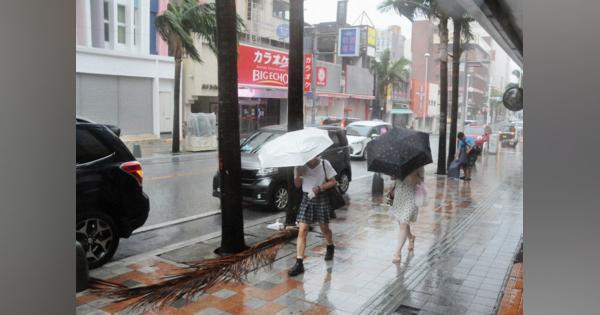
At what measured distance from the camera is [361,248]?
4.30 meters

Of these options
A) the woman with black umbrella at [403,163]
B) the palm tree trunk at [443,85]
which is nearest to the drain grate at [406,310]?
the woman with black umbrella at [403,163]

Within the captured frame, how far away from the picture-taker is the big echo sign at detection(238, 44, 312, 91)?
12.8ft

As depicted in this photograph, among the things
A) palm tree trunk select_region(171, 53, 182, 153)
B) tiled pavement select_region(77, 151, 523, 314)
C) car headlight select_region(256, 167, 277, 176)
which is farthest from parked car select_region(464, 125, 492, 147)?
palm tree trunk select_region(171, 53, 182, 153)

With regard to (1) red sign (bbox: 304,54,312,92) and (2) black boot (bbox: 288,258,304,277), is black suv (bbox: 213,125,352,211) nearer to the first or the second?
(1) red sign (bbox: 304,54,312,92)

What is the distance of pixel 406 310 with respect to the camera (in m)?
3.37

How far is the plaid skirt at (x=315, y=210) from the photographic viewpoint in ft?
13.2

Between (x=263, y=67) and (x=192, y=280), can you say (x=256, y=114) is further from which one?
(x=192, y=280)
